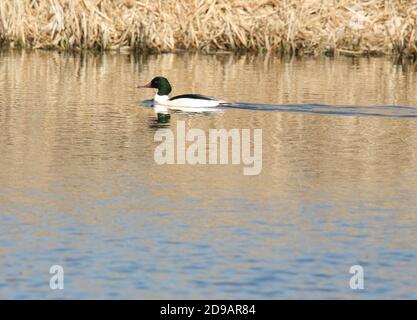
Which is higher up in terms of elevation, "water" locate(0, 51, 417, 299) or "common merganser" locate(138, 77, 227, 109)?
"common merganser" locate(138, 77, 227, 109)

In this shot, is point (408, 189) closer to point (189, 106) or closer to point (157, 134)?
point (157, 134)

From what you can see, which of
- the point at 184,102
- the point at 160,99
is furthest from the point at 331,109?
the point at 160,99

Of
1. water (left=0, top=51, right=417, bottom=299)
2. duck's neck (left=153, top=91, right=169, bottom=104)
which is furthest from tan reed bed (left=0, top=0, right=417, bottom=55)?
duck's neck (left=153, top=91, right=169, bottom=104)

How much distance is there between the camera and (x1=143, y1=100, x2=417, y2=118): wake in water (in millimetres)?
18438

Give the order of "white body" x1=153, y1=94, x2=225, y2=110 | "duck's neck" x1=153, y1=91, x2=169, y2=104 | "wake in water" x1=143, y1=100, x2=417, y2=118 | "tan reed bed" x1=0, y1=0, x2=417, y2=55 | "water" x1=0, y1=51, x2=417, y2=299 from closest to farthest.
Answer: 1. "water" x1=0, y1=51, x2=417, y2=299
2. "wake in water" x1=143, y1=100, x2=417, y2=118
3. "white body" x1=153, y1=94, x2=225, y2=110
4. "duck's neck" x1=153, y1=91, x2=169, y2=104
5. "tan reed bed" x1=0, y1=0, x2=417, y2=55

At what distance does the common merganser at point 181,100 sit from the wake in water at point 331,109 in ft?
0.29

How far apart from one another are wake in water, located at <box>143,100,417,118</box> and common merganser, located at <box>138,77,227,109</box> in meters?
0.09

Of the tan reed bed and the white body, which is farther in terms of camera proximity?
the tan reed bed

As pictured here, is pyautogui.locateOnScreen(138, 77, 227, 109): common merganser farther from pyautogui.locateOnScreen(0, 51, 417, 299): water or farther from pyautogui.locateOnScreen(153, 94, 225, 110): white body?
pyautogui.locateOnScreen(0, 51, 417, 299): water

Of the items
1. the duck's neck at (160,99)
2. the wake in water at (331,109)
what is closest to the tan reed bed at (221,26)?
the duck's neck at (160,99)

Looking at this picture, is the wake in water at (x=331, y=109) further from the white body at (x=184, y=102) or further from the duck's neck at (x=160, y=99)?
the duck's neck at (x=160, y=99)

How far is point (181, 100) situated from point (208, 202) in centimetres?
785

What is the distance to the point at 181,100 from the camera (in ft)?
62.8
